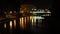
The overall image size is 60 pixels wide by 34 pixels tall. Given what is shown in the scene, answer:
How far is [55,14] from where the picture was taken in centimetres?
319

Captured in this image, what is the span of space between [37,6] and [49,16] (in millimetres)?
618

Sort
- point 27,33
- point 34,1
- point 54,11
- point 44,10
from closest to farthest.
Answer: point 27,33 → point 54,11 → point 44,10 → point 34,1

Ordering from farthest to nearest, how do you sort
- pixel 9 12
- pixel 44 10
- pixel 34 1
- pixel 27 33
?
pixel 34 1 → pixel 44 10 → pixel 9 12 → pixel 27 33

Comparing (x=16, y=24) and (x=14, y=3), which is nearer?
(x=16, y=24)

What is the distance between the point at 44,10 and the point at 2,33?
1.88 meters

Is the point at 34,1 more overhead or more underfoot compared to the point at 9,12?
more overhead

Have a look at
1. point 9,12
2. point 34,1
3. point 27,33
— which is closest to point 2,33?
point 27,33

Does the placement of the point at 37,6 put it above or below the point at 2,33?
above

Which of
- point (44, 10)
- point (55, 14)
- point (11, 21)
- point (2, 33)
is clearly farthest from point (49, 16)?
point (2, 33)

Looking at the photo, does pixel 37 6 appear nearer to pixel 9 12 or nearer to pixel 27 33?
pixel 9 12

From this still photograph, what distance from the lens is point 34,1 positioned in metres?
3.78

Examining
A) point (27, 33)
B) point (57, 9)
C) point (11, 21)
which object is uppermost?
point (57, 9)

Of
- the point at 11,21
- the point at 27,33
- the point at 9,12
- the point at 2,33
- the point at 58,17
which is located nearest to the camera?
the point at 2,33

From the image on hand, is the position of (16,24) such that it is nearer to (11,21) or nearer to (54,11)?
(11,21)
